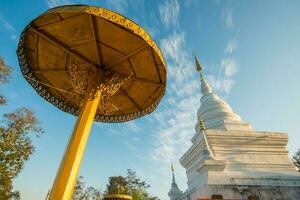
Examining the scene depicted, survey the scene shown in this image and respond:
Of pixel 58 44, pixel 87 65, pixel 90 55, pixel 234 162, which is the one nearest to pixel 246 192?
pixel 234 162

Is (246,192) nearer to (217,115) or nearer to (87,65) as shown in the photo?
(217,115)

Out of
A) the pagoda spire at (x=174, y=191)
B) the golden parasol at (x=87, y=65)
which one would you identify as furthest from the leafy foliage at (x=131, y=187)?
the golden parasol at (x=87, y=65)

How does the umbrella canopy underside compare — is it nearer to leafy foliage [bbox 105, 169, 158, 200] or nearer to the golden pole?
the golden pole

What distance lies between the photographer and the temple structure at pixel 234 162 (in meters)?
12.0

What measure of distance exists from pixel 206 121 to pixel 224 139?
352 centimetres

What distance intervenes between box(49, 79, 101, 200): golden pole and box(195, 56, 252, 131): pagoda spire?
44.6 feet

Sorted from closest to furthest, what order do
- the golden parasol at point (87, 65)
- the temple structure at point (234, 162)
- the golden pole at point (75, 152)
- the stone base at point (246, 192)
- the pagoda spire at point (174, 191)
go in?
the golden pole at point (75, 152) < the golden parasol at point (87, 65) < the stone base at point (246, 192) < the temple structure at point (234, 162) < the pagoda spire at point (174, 191)

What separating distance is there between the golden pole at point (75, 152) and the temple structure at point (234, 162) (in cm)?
785

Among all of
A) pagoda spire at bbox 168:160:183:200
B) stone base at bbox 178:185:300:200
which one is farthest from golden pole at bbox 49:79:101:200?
pagoda spire at bbox 168:160:183:200

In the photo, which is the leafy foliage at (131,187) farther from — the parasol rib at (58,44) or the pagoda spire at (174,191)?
the parasol rib at (58,44)

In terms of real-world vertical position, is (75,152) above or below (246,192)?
below

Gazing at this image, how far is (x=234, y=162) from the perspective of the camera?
14.6m

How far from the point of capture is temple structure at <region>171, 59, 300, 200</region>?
12.0 metres

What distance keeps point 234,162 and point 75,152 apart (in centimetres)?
1246
